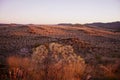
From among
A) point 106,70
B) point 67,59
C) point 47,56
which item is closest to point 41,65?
point 47,56

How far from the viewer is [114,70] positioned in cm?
958

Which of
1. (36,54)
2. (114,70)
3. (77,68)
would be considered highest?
(36,54)

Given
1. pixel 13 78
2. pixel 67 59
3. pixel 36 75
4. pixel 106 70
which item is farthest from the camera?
pixel 106 70

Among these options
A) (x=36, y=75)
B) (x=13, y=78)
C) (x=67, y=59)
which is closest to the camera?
(x=13, y=78)

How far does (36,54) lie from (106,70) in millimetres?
3393

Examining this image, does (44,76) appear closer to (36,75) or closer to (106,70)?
(36,75)

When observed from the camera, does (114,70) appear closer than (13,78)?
No

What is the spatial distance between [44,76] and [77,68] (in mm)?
1214

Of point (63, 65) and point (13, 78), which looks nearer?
point (13, 78)

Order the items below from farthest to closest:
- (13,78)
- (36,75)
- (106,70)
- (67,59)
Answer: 1. (106,70)
2. (67,59)
3. (36,75)
4. (13,78)

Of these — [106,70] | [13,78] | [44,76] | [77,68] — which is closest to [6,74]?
[13,78]

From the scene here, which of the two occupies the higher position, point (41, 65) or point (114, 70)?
point (41, 65)

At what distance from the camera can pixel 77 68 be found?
7.59m

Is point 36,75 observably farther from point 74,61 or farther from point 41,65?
point 74,61
